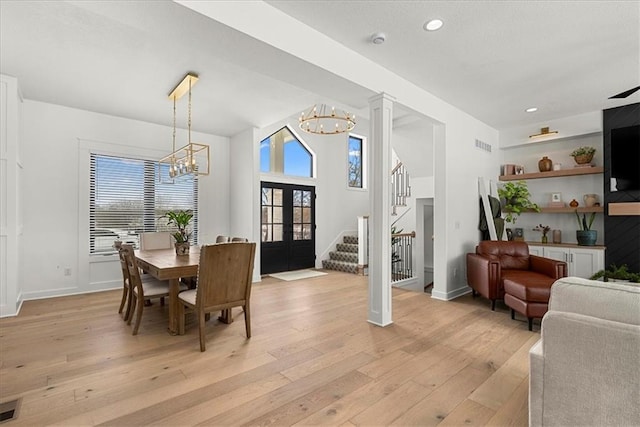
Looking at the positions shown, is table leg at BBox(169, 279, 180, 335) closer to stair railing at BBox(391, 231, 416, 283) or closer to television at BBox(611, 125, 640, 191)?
stair railing at BBox(391, 231, 416, 283)

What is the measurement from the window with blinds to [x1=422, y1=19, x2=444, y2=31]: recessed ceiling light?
510 centimetres

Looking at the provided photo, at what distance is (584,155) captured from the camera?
5.09 meters

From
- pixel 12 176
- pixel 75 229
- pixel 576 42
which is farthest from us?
pixel 75 229

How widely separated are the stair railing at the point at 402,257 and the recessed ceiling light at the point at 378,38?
463cm

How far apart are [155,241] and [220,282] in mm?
2549

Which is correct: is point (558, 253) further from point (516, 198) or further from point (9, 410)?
point (9, 410)

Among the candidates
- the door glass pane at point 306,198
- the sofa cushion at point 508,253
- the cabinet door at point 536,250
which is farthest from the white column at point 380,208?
the door glass pane at point 306,198

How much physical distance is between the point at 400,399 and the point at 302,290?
3.27m

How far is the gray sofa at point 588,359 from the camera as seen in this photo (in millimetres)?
1332

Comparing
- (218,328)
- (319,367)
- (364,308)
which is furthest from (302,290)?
(319,367)

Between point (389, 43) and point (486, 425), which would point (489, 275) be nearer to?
point (486, 425)

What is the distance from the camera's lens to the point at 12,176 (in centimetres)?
391

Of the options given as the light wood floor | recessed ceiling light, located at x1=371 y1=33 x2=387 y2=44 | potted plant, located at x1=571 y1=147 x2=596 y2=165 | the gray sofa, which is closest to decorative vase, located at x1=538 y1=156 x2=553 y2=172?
potted plant, located at x1=571 y1=147 x2=596 y2=165

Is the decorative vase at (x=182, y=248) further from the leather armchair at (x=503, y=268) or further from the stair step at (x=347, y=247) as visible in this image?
the stair step at (x=347, y=247)
